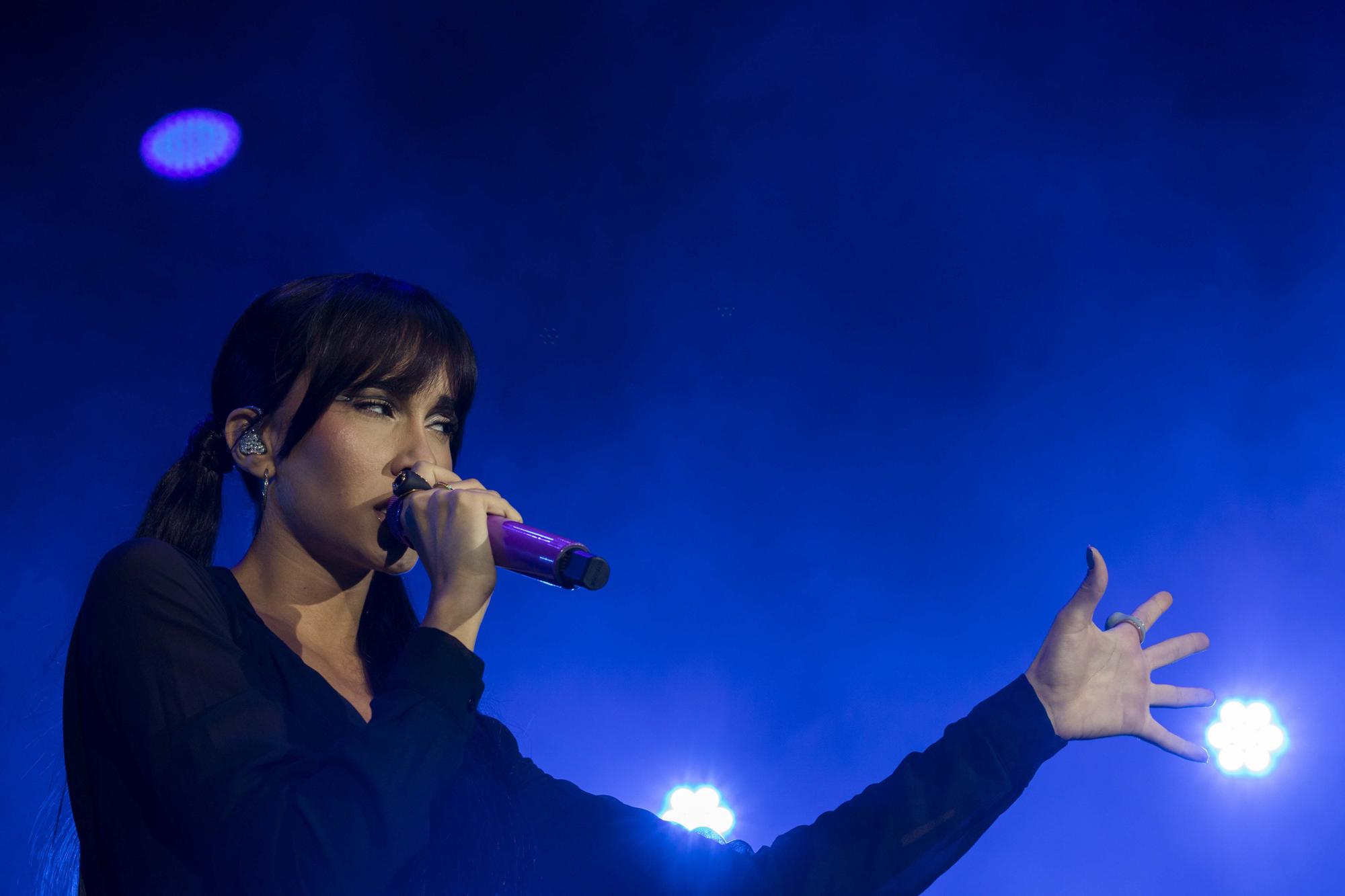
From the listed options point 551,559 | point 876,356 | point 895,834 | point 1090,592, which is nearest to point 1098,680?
point 1090,592

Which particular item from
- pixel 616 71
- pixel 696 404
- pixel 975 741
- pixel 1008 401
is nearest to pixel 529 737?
pixel 696 404

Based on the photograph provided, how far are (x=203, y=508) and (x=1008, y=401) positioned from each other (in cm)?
324

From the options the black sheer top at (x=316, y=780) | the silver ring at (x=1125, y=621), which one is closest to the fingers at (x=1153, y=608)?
the silver ring at (x=1125, y=621)

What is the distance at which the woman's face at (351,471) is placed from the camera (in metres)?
1.20

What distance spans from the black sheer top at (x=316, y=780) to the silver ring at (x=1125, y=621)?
199 mm

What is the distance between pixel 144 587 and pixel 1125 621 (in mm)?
1140

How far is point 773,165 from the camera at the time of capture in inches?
155

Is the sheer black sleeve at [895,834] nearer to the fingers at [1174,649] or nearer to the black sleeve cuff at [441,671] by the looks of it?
the fingers at [1174,649]

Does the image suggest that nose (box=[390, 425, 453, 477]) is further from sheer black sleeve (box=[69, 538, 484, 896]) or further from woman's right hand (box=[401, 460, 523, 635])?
sheer black sleeve (box=[69, 538, 484, 896])

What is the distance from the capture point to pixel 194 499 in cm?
136

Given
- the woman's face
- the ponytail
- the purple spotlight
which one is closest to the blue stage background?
the purple spotlight

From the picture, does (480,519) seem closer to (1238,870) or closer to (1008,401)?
(1008,401)

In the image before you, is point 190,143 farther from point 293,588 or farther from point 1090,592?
point 1090,592

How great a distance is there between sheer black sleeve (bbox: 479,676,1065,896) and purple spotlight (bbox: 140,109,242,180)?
2.84 meters
